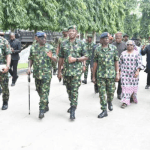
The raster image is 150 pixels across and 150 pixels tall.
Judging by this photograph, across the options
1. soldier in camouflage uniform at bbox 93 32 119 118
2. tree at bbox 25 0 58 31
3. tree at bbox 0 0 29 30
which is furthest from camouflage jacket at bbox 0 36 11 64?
tree at bbox 25 0 58 31

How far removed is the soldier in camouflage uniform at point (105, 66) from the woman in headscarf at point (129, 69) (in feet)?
2.52

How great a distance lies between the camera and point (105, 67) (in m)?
5.68

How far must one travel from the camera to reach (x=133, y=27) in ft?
131

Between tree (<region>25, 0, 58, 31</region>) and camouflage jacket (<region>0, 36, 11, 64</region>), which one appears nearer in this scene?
camouflage jacket (<region>0, 36, 11, 64</region>)

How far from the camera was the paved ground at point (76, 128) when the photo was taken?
425 centimetres

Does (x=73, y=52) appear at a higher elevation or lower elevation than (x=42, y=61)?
higher

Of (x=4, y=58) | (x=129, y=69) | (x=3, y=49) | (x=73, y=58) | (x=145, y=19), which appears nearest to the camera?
(x=73, y=58)

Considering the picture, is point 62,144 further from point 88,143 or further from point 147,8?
point 147,8

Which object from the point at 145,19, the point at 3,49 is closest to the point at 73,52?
the point at 3,49

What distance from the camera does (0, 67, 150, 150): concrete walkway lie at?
425 centimetres

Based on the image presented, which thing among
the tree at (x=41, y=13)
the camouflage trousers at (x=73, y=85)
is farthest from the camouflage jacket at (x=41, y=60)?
the tree at (x=41, y=13)

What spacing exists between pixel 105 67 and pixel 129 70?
113 centimetres

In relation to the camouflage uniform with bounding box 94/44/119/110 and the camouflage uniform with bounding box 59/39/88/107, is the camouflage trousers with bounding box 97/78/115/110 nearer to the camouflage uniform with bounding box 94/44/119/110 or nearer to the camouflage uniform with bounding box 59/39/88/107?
the camouflage uniform with bounding box 94/44/119/110

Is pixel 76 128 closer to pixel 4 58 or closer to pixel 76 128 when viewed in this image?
pixel 76 128
